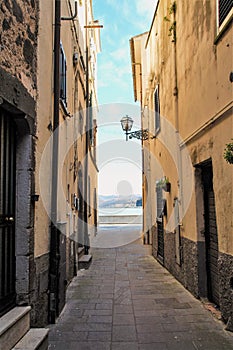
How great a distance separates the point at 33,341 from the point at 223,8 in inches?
192

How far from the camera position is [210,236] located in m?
5.46

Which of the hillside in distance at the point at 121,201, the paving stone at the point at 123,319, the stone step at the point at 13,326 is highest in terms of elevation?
the hillside in distance at the point at 121,201

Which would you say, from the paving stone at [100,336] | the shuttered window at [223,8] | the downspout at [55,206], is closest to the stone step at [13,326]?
the paving stone at [100,336]

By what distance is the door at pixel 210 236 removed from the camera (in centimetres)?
519

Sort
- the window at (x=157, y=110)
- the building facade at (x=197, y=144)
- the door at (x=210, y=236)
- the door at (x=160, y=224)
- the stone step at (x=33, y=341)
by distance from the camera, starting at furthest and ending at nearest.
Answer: the window at (x=157, y=110), the door at (x=160, y=224), the door at (x=210, y=236), the building facade at (x=197, y=144), the stone step at (x=33, y=341)

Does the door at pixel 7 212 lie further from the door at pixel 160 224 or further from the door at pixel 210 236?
the door at pixel 160 224

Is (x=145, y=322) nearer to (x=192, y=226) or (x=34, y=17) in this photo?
(x=192, y=226)

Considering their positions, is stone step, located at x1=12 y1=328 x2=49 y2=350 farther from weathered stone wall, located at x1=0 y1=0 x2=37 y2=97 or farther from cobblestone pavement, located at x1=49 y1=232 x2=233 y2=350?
weathered stone wall, located at x1=0 y1=0 x2=37 y2=97

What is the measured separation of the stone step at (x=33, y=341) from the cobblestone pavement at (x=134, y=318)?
1.47 ft

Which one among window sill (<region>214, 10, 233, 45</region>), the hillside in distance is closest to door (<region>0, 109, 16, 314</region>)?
window sill (<region>214, 10, 233, 45</region>)

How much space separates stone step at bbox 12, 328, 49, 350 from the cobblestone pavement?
45 cm

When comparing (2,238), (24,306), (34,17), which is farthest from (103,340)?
(34,17)

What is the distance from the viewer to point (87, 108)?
11.6 metres

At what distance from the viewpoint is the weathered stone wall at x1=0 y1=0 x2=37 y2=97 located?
10.4ft
